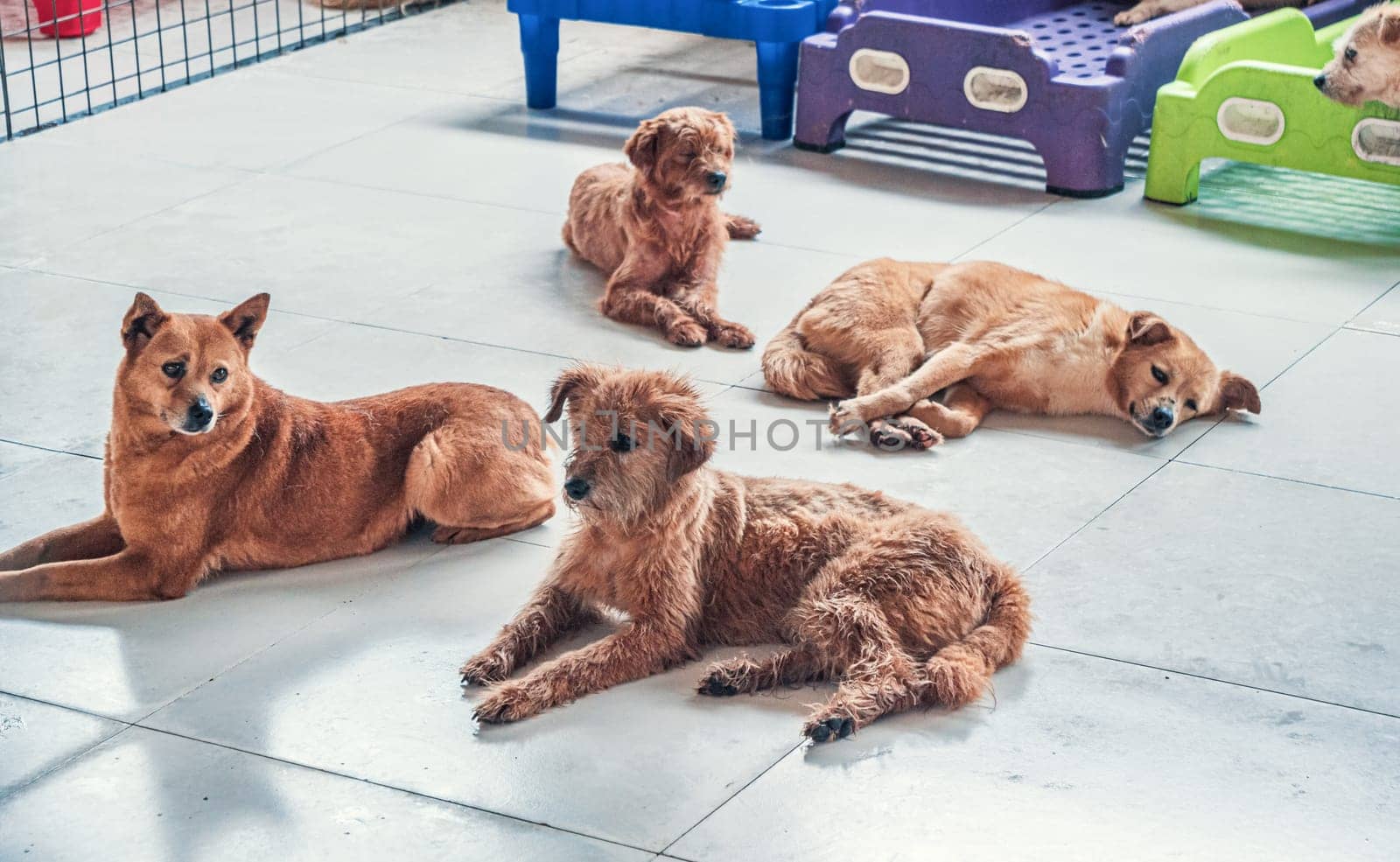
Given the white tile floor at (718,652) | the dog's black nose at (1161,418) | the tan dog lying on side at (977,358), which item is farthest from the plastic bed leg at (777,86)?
the dog's black nose at (1161,418)

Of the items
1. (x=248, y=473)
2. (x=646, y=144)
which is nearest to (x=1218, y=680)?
(x=248, y=473)

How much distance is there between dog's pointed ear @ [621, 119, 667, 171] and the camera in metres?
6.53

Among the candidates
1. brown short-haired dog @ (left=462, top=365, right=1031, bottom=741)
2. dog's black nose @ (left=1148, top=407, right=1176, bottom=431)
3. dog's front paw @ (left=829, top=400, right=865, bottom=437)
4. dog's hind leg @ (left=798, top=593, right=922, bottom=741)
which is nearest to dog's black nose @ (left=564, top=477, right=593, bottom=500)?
brown short-haired dog @ (left=462, top=365, right=1031, bottom=741)

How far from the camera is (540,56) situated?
30.9 ft

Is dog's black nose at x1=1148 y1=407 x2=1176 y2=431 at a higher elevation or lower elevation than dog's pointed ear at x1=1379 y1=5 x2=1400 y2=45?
lower

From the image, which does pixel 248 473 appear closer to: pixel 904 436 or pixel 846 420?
pixel 846 420

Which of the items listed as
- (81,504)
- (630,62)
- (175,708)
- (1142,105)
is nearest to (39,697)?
(175,708)

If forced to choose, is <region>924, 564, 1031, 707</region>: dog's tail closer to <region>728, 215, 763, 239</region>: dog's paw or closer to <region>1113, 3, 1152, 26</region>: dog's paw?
<region>728, 215, 763, 239</region>: dog's paw

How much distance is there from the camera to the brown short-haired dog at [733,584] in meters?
3.86

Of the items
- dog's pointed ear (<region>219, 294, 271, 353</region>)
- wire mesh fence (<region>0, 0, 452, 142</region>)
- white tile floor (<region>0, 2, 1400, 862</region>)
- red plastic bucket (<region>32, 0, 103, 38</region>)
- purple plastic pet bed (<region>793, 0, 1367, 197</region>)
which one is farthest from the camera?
red plastic bucket (<region>32, 0, 103, 38</region>)

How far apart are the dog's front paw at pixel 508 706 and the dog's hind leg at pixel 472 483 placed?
87cm

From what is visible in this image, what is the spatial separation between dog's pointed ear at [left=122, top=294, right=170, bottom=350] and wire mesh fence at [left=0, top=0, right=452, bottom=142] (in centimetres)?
470

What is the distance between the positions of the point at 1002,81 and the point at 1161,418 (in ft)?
10.4

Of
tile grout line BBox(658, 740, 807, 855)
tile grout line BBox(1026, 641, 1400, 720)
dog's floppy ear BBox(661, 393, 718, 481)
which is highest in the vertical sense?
dog's floppy ear BBox(661, 393, 718, 481)
